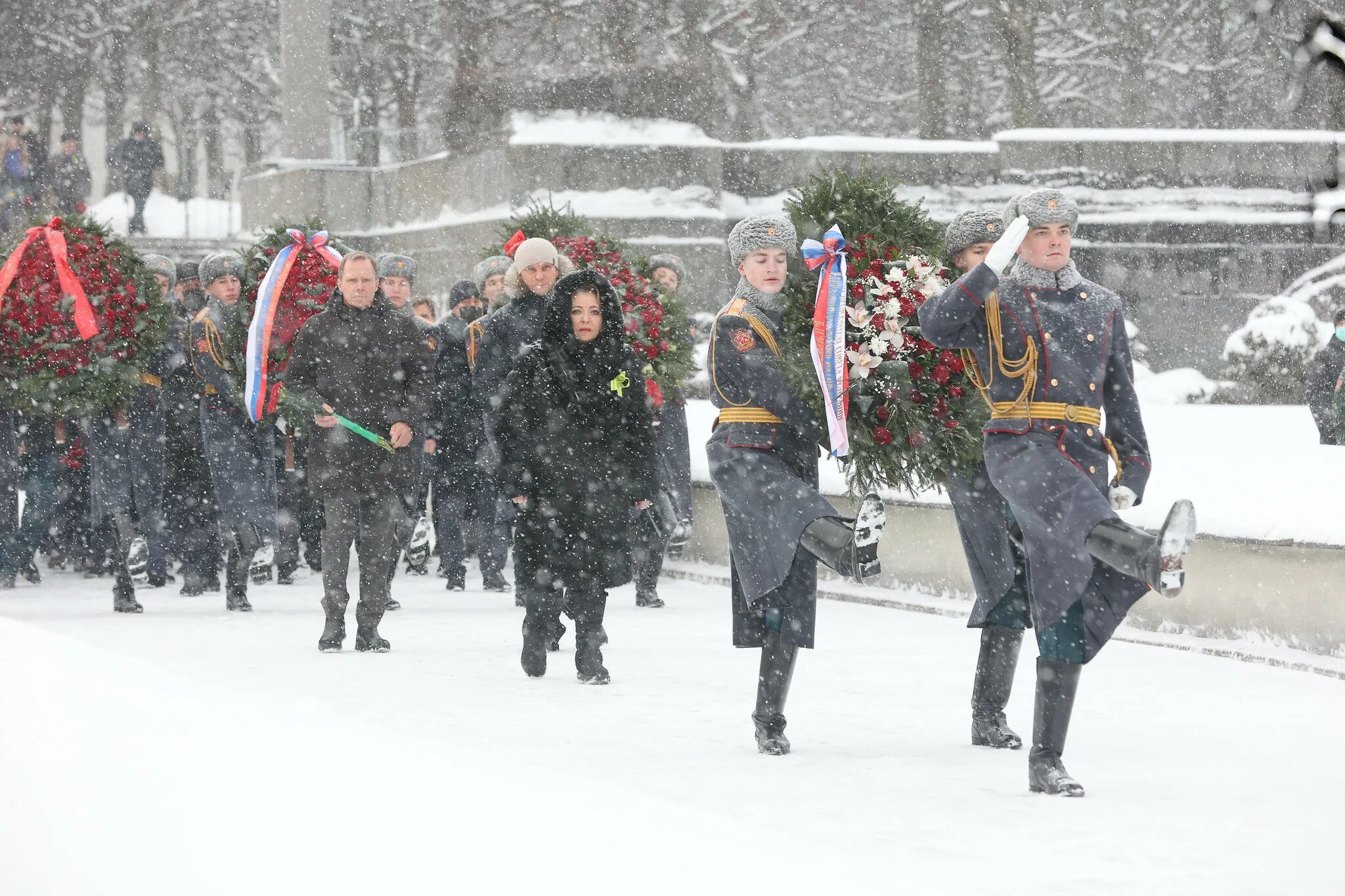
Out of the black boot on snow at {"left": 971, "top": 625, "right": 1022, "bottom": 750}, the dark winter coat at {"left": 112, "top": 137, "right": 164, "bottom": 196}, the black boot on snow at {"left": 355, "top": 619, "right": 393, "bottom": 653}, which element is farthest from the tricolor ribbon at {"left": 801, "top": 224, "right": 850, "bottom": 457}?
the dark winter coat at {"left": 112, "top": 137, "right": 164, "bottom": 196}

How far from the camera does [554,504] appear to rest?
32.2ft

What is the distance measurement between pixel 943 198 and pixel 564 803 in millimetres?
21300

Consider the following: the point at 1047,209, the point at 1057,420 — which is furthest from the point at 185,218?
the point at 1057,420

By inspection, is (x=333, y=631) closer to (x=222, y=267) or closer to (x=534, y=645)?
(x=534, y=645)

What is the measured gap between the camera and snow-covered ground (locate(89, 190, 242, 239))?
3591cm

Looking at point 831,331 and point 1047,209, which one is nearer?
point 1047,209

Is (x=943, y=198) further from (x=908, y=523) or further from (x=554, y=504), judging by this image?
(x=554, y=504)

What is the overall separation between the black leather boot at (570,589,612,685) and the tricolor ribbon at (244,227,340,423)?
3.69 metres

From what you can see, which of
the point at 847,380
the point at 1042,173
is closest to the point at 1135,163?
the point at 1042,173

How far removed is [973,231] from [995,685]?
1.90 metres

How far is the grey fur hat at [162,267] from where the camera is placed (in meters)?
14.6

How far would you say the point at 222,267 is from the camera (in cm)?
1352

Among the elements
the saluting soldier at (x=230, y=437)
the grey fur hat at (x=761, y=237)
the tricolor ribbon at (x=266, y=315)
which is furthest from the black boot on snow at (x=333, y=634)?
the grey fur hat at (x=761, y=237)

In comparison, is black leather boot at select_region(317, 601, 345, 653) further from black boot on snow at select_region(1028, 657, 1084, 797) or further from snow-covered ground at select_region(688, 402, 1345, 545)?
black boot on snow at select_region(1028, 657, 1084, 797)
